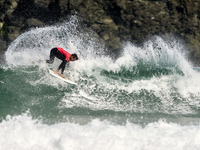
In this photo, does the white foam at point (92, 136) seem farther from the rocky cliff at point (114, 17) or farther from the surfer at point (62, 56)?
the rocky cliff at point (114, 17)

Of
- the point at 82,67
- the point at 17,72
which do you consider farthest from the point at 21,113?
the point at 82,67

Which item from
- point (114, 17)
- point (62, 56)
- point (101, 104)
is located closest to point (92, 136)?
point (101, 104)

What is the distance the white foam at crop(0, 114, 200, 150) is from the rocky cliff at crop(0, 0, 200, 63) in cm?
732

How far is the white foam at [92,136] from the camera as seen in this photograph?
4539 millimetres

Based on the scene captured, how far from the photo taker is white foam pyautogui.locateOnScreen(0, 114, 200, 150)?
14.9ft

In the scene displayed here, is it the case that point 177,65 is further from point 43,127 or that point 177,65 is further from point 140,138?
point 43,127

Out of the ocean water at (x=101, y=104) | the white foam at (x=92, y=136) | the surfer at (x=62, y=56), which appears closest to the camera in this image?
the white foam at (x=92, y=136)

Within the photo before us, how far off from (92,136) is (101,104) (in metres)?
1.61

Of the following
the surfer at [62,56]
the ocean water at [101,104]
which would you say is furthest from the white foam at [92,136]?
the surfer at [62,56]

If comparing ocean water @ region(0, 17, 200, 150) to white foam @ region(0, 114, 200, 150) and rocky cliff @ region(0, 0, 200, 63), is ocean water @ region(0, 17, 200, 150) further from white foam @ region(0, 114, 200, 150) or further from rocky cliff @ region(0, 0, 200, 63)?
rocky cliff @ region(0, 0, 200, 63)

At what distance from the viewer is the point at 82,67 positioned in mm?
8297

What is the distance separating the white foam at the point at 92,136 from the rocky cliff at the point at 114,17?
7.32 m

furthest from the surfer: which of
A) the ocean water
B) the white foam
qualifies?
the white foam

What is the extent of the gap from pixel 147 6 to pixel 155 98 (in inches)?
244
